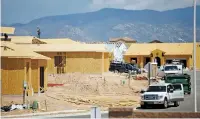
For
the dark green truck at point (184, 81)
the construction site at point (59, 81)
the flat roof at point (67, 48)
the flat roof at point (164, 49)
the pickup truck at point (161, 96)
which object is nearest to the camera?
→ the pickup truck at point (161, 96)

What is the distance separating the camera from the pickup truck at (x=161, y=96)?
121 feet

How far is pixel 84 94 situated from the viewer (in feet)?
154

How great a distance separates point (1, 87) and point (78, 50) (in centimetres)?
2578

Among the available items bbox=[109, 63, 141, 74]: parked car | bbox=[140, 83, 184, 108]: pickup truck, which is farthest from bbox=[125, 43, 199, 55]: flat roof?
bbox=[140, 83, 184, 108]: pickup truck

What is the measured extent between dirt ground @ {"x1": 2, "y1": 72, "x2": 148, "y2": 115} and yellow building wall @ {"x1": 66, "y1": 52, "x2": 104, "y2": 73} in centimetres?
239

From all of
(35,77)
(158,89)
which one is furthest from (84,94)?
(158,89)

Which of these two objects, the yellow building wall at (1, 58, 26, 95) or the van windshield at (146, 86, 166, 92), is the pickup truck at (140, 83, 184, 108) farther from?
the yellow building wall at (1, 58, 26, 95)

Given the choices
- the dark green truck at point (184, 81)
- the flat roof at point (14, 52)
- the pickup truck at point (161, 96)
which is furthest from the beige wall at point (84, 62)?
the pickup truck at point (161, 96)

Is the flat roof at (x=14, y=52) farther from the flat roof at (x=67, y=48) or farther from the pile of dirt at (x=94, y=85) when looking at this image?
the flat roof at (x=67, y=48)

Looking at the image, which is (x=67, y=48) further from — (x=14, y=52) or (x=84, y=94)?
(x=14, y=52)

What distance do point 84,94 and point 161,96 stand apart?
11.6m

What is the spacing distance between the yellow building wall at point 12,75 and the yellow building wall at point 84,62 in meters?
24.6

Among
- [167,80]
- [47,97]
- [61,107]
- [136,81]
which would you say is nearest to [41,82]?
[47,97]

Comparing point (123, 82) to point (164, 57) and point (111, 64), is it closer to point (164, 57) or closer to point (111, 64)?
point (111, 64)
